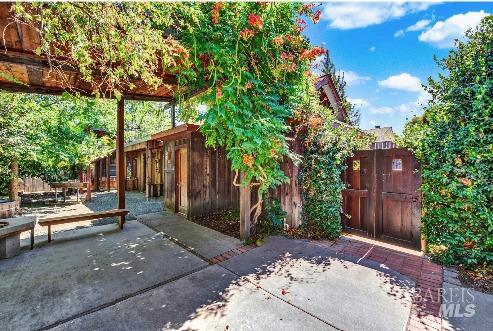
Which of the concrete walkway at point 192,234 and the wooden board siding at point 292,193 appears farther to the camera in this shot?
the wooden board siding at point 292,193

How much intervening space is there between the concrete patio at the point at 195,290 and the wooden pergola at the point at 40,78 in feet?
4.63

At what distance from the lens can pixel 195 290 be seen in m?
3.02

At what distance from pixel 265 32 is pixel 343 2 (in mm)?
1385

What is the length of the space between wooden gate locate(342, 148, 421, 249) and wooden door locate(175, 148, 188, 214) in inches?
178

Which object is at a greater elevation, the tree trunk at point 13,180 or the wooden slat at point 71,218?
the tree trunk at point 13,180

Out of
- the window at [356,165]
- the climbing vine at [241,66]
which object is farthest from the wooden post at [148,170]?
the window at [356,165]

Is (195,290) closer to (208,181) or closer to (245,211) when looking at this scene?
(245,211)

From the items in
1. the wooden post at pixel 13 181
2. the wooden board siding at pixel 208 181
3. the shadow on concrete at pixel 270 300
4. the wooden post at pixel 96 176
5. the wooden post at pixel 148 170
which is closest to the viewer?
the shadow on concrete at pixel 270 300

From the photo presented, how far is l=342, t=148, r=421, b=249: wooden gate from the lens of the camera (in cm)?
431

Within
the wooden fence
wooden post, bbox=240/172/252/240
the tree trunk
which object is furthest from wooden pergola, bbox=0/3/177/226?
the wooden fence

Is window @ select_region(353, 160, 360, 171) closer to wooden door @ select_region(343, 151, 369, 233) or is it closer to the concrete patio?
wooden door @ select_region(343, 151, 369, 233)

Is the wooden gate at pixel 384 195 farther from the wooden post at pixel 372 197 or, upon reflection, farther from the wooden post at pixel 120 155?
the wooden post at pixel 120 155

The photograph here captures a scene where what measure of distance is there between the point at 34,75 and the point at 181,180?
426cm

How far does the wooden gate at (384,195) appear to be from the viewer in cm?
431
